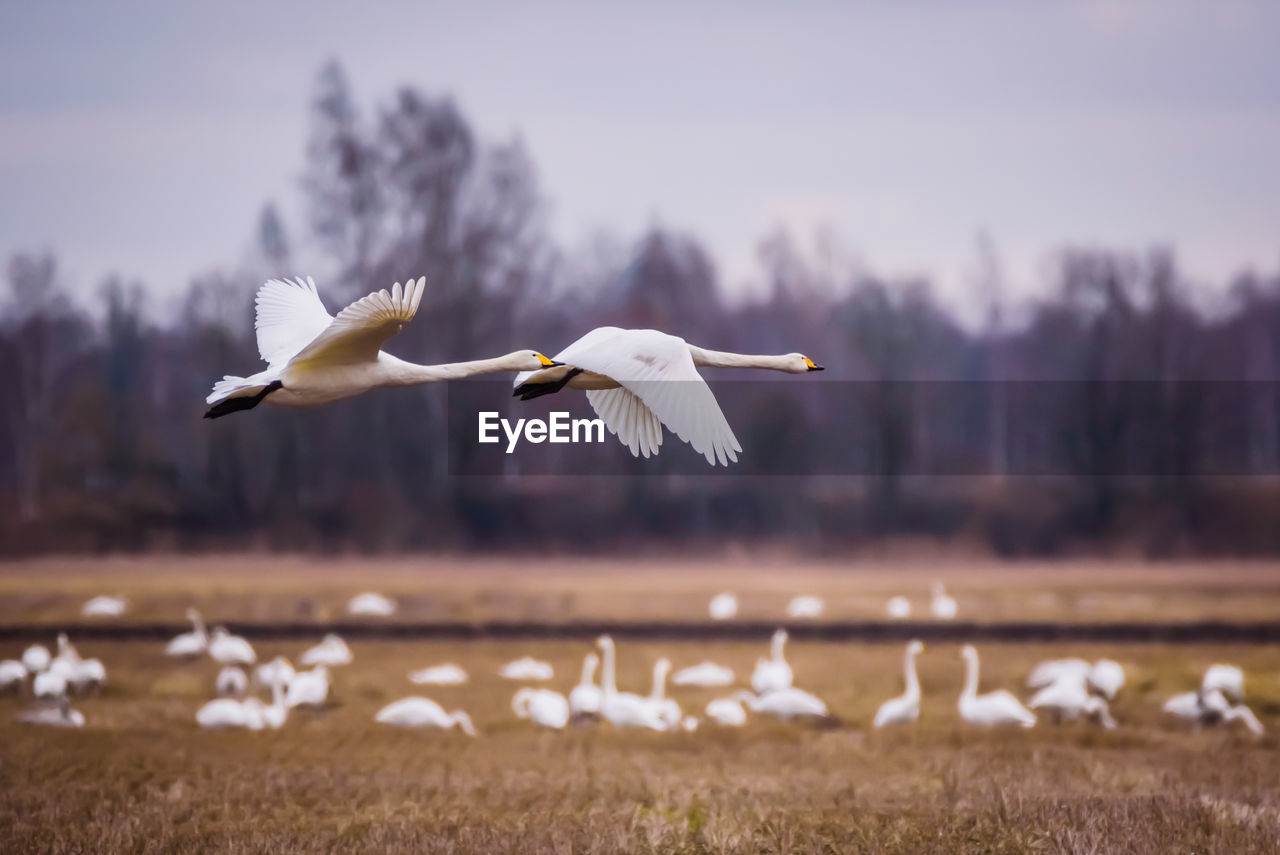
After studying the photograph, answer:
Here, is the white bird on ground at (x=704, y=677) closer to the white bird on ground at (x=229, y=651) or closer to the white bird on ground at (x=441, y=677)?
the white bird on ground at (x=441, y=677)

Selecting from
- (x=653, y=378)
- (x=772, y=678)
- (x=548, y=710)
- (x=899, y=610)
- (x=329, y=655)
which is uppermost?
(x=653, y=378)

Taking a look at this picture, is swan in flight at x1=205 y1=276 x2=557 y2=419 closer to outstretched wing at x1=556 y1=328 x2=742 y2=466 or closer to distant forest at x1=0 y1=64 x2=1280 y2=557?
outstretched wing at x1=556 y1=328 x2=742 y2=466

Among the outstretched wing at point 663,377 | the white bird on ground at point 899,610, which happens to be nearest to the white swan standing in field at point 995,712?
the outstretched wing at point 663,377

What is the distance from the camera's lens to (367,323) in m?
6.13

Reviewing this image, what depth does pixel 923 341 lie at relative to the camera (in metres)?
42.2

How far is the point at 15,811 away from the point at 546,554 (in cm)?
2581

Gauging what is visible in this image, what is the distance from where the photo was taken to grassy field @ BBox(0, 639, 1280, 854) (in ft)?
31.0

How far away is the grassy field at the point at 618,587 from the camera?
27.3 m

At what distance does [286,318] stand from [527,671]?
1211cm

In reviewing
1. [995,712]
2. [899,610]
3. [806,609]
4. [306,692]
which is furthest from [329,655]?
[899,610]

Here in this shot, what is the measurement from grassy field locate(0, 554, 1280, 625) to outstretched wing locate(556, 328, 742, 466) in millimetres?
19793

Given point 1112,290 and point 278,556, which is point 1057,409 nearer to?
point 1112,290

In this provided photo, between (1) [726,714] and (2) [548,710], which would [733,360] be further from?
(1) [726,714]

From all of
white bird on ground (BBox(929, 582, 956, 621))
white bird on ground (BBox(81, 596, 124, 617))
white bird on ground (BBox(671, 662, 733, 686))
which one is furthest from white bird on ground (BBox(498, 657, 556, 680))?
white bird on ground (BBox(929, 582, 956, 621))
